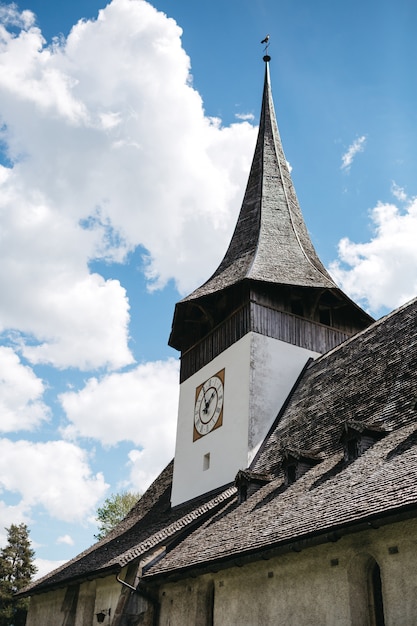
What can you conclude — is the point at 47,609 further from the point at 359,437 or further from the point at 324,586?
the point at 324,586

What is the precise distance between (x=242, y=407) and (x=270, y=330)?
8.67 ft

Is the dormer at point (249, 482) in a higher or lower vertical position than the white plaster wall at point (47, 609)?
higher

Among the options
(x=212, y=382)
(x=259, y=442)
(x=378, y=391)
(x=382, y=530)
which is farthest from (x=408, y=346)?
(x=212, y=382)

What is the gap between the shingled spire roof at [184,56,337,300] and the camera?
845 inches

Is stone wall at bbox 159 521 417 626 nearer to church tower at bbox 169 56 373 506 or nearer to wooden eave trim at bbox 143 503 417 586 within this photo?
→ wooden eave trim at bbox 143 503 417 586

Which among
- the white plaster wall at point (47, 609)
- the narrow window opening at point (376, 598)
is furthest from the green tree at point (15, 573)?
the narrow window opening at point (376, 598)

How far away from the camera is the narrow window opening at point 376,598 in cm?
972

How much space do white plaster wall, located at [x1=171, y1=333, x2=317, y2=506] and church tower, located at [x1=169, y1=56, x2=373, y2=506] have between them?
31mm

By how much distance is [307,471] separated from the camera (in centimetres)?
1390

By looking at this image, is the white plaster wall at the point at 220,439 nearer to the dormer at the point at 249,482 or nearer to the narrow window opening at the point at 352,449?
the dormer at the point at 249,482

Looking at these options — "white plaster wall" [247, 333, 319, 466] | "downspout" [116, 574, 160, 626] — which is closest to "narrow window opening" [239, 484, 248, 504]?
"white plaster wall" [247, 333, 319, 466]

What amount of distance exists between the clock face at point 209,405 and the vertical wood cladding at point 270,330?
883 mm

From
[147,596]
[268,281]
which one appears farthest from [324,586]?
[268,281]

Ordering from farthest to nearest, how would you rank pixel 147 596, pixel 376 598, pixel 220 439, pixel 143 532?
pixel 220 439, pixel 143 532, pixel 147 596, pixel 376 598
